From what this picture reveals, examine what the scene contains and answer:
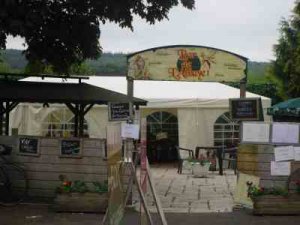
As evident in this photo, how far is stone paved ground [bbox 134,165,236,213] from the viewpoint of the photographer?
1193cm

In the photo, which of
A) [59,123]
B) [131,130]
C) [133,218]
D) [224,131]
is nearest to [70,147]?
[131,130]

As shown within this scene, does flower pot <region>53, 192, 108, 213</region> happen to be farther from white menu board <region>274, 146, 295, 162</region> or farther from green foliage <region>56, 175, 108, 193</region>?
white menu board <region>274, 146, 295, 162</region>

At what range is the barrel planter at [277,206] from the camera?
10.8 metres

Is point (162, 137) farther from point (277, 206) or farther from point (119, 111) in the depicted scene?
point (277, 206)

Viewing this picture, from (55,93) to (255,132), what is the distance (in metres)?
5.49

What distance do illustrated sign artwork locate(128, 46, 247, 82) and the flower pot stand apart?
9.35 feet

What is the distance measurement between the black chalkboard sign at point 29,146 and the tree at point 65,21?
6.46ft

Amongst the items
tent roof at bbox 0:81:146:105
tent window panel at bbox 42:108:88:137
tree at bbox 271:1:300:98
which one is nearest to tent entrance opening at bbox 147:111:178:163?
tent window panel at bbox 42:108:88:137

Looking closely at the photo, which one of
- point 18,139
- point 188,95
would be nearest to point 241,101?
point 18,139

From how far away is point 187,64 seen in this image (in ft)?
42.0

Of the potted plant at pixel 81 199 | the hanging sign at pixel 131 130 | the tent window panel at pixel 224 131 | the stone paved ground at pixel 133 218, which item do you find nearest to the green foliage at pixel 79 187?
the potted plant at pixel 81 199

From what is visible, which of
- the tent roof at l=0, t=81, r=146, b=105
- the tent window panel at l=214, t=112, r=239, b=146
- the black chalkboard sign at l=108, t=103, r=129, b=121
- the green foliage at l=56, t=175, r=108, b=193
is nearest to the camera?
the green foliage at l=56, t=175, r=108, b=193

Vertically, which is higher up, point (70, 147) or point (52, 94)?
point (52, 94)

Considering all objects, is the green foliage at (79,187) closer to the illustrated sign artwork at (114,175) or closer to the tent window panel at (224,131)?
the illustrated sign artwork at (114,175)
